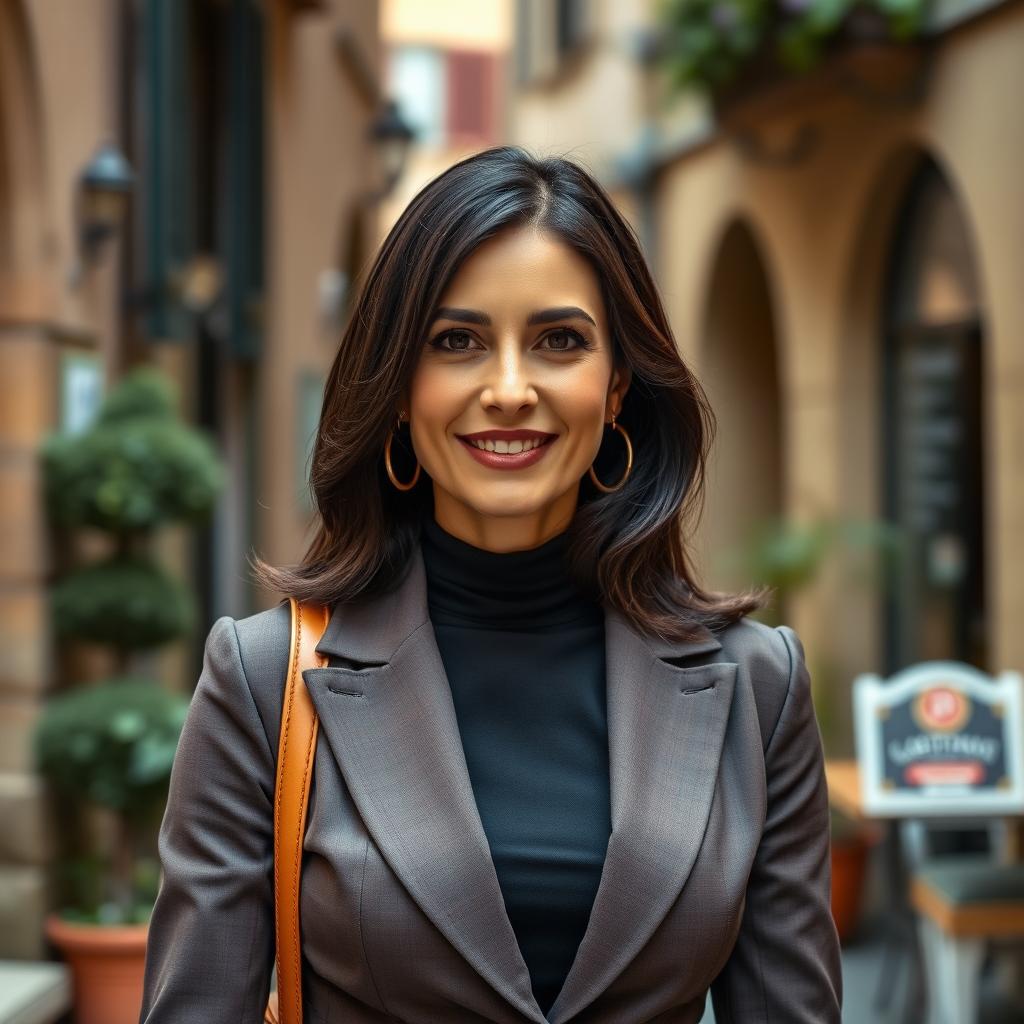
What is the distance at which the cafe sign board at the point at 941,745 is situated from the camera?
534cm

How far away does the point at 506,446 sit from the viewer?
2018mm

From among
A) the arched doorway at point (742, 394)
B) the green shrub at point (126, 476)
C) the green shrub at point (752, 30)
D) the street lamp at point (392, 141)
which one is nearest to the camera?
the green shrub at point (126, 476)

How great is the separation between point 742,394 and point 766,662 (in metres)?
9.02

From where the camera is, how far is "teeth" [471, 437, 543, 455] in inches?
79.4

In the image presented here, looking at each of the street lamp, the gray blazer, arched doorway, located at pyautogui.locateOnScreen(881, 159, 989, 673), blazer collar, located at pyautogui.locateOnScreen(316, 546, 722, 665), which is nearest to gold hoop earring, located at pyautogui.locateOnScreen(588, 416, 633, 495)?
blazer collar, located at pyautogui.locateOnScreen(316, 546, 722, 665)

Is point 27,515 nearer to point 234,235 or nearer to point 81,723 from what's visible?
point 81,723

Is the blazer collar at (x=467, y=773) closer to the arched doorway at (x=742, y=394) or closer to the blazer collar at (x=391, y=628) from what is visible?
the blazer collar at (x=391, y=628)

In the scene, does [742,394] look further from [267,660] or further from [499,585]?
[267,660]

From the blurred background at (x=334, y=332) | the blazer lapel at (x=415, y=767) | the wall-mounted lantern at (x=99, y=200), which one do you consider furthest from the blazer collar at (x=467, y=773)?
the wall-mounted lantern at (x=99, y=200)

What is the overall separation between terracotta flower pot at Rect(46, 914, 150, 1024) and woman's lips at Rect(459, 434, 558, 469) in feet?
11.4

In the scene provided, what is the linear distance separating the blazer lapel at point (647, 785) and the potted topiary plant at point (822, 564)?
204 inches

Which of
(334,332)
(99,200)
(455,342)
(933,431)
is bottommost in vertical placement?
(455,342)

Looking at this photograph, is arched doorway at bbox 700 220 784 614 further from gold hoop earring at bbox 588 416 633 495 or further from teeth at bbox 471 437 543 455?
teeth at bbox 471 437 543 455

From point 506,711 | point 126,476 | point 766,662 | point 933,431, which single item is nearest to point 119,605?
point 126,476
